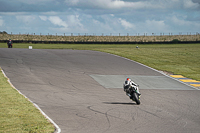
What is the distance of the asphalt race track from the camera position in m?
9.79

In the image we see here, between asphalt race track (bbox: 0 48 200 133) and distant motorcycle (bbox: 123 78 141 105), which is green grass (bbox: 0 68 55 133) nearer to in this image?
asphalt race track (bbox: 0 48 200 133)

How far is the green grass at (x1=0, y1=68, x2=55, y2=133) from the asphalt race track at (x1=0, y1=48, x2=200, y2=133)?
525mm

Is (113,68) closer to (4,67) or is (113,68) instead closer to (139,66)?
(139,66)

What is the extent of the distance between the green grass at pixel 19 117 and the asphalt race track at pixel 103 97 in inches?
20.7

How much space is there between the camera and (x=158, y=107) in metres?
12.9

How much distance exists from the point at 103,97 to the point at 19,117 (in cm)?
597

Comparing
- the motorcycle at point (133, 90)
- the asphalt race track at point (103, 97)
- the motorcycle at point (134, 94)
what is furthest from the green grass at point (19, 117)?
the motorcycle at point (134, 94)

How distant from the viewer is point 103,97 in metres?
15.2

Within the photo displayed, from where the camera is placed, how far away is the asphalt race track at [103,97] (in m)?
9.79

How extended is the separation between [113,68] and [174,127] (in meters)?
17.5

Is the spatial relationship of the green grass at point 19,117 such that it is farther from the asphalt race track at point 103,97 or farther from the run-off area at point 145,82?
the run-off area at point 145,82

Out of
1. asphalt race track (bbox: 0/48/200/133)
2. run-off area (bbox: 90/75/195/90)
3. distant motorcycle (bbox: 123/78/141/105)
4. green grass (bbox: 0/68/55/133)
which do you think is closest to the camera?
green grass (bbox: 0/68/55/133)

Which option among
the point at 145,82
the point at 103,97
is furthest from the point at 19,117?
the point at 145,82

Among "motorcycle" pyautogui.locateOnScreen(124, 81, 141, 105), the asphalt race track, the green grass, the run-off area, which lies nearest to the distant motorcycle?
"motorcycle" pyautogui.locateOnScreen(124, 81, 141, 105)
